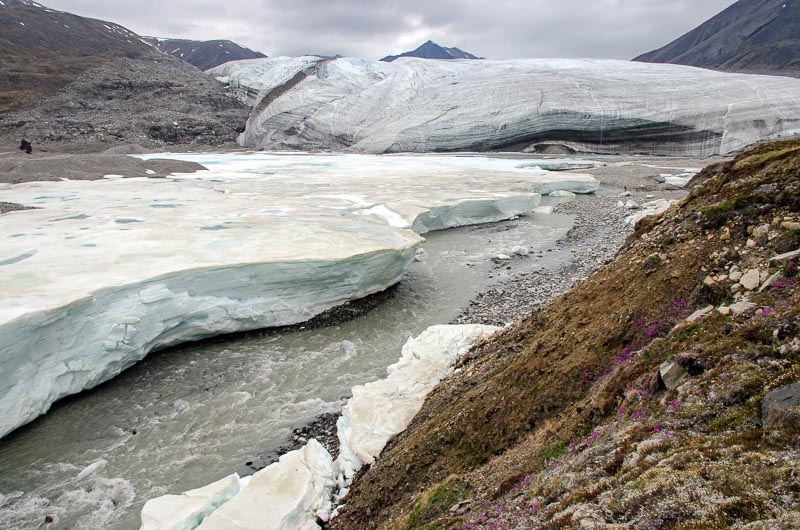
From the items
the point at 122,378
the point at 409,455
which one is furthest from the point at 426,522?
the point at 122,378

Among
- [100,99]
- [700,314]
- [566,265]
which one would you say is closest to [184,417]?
[700,314]

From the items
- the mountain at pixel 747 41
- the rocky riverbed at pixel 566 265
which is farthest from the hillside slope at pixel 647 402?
the mountain at pixel 747 41

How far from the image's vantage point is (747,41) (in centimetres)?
11000

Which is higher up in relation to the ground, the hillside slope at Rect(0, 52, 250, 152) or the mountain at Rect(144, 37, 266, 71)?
the mountain at Rect(144, 37, 266, 71)

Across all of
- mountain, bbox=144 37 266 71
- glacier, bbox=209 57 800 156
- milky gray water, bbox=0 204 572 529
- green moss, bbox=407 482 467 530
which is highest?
mountain, bbox=144 37 266 71

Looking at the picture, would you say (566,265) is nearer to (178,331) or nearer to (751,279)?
(751,279)

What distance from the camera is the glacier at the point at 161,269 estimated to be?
233 inches

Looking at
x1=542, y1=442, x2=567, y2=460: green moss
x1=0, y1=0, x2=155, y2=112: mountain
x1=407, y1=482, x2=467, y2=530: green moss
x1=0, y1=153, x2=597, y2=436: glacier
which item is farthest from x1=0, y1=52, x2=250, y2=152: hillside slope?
x1=542, y1=442, x2=567, y2=460: green moss

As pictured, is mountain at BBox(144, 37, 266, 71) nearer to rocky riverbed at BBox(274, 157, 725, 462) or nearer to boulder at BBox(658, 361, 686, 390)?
rocky riverbed at BBox(274, 157, 725, 462)

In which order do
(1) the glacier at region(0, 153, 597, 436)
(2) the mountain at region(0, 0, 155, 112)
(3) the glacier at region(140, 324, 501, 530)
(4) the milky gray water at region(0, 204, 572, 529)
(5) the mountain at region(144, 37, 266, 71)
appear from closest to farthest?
(3) the glacier at region(140, 324, 501, 530)
(4) the milky gray water at region(0, 204, 572, 529)
(1) the glacier at region(0, 153, 597, 436)
(2) the mountain at region(0, 0, 155, 112)
(5) the mountain at region(144, 37, 266, 71)

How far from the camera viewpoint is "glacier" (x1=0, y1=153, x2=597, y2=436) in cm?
592

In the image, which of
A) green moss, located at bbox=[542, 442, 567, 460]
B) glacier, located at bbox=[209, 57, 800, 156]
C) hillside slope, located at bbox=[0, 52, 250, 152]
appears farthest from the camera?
hillside slope, located at bbox=[0, 52, 250, 152]

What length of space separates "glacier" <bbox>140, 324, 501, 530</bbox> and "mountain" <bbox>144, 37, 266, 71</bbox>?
12404cm

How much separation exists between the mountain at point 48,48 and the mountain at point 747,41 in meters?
105
